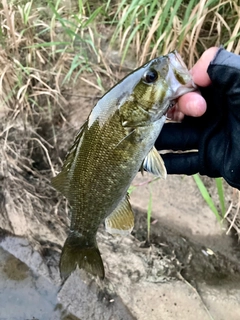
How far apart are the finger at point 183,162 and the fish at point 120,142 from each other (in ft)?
1.01

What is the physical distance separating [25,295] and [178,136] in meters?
1.46

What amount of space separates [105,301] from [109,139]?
1264 mm

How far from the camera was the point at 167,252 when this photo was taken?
100 inches

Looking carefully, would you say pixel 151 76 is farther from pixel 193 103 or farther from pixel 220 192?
pixel 220 192

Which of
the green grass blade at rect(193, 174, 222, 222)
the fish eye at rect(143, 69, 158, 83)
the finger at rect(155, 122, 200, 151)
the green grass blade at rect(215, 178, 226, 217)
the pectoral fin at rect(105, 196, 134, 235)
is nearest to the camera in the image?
the fish eye at rect(143, 69, 158, 83)

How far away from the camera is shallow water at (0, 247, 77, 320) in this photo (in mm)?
2522

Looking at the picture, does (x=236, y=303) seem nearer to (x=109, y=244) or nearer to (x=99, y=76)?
(x=109, y=244)

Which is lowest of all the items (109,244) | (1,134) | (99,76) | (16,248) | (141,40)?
(16,248)

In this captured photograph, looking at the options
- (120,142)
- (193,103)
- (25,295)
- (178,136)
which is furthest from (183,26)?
(25,295)

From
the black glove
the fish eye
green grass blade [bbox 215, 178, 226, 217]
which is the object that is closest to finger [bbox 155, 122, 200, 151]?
the black glove

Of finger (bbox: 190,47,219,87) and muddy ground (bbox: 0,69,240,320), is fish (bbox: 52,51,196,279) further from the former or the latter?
muddy ground (bbox: 0,69,240,320)

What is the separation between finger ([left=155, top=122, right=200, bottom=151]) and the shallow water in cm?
125

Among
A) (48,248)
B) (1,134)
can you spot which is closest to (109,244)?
(48,248)

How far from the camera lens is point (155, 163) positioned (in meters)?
1.54
